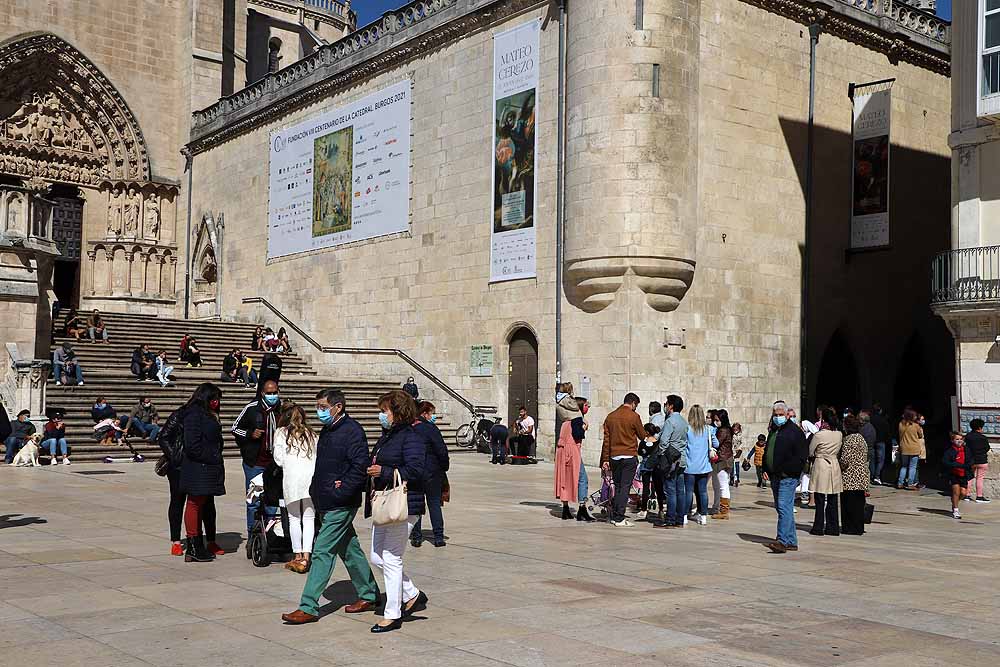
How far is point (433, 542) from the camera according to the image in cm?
1102

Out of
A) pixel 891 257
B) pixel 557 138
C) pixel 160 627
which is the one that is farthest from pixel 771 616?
pixel 891 257

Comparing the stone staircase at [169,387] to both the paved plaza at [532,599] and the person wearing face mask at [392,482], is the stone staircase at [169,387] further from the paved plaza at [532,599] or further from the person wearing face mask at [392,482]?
the person wearing face mask at [392,482]

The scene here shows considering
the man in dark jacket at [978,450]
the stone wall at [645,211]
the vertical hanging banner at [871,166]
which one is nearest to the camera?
the man in dark jacket at [978,450]

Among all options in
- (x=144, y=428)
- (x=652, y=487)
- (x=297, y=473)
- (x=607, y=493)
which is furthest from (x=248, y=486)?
(x=144, y=428)

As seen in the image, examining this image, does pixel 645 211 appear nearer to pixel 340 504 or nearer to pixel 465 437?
pixel 465 437

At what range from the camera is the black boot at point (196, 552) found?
375 inches

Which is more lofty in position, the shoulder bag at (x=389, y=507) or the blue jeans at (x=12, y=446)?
the shoulder bag at (x=389, y=507)

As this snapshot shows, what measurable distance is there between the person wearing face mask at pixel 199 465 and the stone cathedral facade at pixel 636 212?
1339 cm

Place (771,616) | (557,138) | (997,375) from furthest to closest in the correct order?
(557,138) → (997,375) → (771,616)

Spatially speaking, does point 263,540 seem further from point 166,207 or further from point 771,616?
point 166,207

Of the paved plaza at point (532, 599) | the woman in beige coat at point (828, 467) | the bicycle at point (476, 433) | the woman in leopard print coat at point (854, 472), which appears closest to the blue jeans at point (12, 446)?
the paved plaza at point (532, 599)

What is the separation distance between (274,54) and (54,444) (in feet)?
88.4

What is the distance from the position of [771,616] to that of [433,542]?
4172 millimetres

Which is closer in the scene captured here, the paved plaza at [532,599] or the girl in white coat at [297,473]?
the paved plaza at [532,599]
